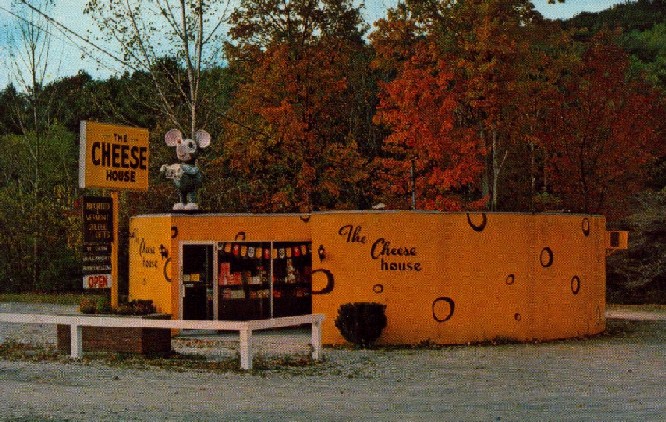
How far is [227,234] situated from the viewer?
2656 centimetres

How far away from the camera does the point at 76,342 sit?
1966cm

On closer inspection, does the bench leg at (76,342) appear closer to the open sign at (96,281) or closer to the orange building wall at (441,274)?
the open sign at (96,281)

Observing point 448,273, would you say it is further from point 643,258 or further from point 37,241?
point 37,241

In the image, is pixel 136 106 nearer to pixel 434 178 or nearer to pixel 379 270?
pixel 434 178

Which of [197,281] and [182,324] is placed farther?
[197,281]

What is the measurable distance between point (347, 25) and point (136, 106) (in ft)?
61.7

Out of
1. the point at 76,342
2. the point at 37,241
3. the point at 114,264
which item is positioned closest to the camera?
the point at 76,342

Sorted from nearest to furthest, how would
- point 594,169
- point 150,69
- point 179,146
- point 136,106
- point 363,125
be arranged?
point 179,146 < point 150,69 < point 594,169 < point 363,125 < point 136,106

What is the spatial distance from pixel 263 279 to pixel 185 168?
346 centimetres

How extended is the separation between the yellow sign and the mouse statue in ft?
12.9

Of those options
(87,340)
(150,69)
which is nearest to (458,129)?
(150,69)

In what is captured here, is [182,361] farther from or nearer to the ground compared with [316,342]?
nearer to the ground

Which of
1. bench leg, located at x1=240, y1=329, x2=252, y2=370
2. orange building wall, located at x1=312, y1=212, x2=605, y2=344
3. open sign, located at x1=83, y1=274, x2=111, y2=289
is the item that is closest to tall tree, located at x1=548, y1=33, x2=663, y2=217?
orange building wall, located at x1=312, y1=212, x2=605, y2=344

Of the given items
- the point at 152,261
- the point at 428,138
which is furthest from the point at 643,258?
the point at 152,261
